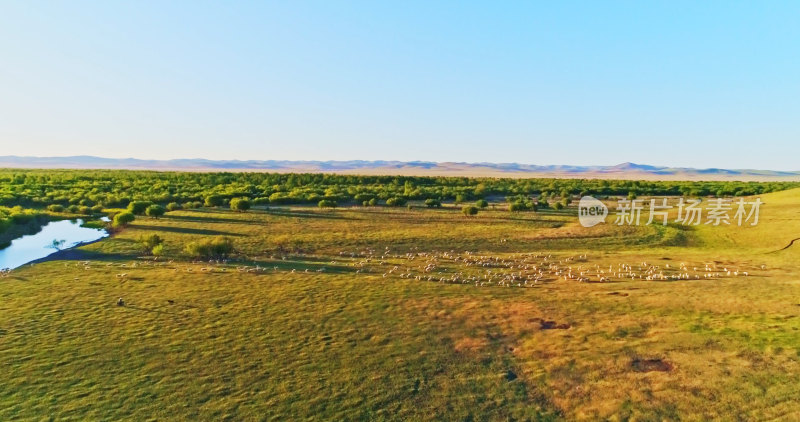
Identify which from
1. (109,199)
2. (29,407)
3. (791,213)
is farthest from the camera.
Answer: (109,199)

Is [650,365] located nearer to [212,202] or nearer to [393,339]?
[393,339]

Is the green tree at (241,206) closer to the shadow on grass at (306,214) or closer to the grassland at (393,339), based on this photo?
the shadow on grass at (306,214)

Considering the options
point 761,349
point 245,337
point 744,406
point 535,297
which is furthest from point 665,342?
point 245,337

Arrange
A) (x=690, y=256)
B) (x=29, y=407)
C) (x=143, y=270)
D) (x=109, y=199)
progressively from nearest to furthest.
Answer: (x=29, y=407) → (x=143, y=270) → (x=690, y=256) → (x=109, y=199)

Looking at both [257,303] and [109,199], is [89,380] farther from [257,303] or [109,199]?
[109,199]

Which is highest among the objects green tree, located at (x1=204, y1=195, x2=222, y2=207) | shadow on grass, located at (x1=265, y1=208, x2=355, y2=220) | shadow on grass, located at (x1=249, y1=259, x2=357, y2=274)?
green tree, located at (x1=204, y1=195, x2=222, y2=207)

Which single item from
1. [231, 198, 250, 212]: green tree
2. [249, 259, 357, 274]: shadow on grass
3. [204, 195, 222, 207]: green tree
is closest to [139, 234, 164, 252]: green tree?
[249, 259, 357, 274]: shadow on grass

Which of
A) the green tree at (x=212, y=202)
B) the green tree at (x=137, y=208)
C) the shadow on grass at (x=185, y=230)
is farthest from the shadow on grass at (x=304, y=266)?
the green tree at (x=212, y=202)

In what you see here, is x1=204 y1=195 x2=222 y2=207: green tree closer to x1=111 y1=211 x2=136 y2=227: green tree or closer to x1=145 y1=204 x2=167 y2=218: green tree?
x1=145 y1=204 x2=167 y2=218: green tree
